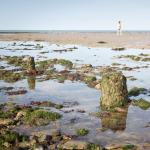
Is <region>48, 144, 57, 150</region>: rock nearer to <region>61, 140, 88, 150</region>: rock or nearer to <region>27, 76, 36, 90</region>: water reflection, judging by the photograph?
<region>61, 140, 88, 150</region>: rock

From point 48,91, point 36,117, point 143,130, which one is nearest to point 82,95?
point 48,91

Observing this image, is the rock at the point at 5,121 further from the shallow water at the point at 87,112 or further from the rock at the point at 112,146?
the rock at the point at 112,146

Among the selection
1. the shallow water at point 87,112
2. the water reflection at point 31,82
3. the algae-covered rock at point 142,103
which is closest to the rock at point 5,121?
the shallow water at point 87,112

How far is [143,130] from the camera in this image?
16.8m

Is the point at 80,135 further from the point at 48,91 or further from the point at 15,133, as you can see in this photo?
the point at 48,91

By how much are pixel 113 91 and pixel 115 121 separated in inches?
106

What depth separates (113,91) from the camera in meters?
20.6

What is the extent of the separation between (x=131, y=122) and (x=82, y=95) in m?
6.81

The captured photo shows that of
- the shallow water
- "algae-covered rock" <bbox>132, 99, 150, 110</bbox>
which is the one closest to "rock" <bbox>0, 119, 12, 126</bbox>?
the shallow water

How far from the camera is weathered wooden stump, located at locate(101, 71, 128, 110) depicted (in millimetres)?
20594

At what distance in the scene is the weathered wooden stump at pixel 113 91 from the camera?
811 inches

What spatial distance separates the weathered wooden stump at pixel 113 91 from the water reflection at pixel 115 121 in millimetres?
902

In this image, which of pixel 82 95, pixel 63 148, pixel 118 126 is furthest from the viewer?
pixel 82 95

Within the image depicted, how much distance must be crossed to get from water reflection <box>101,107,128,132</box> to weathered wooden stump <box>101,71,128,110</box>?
0.90 m
